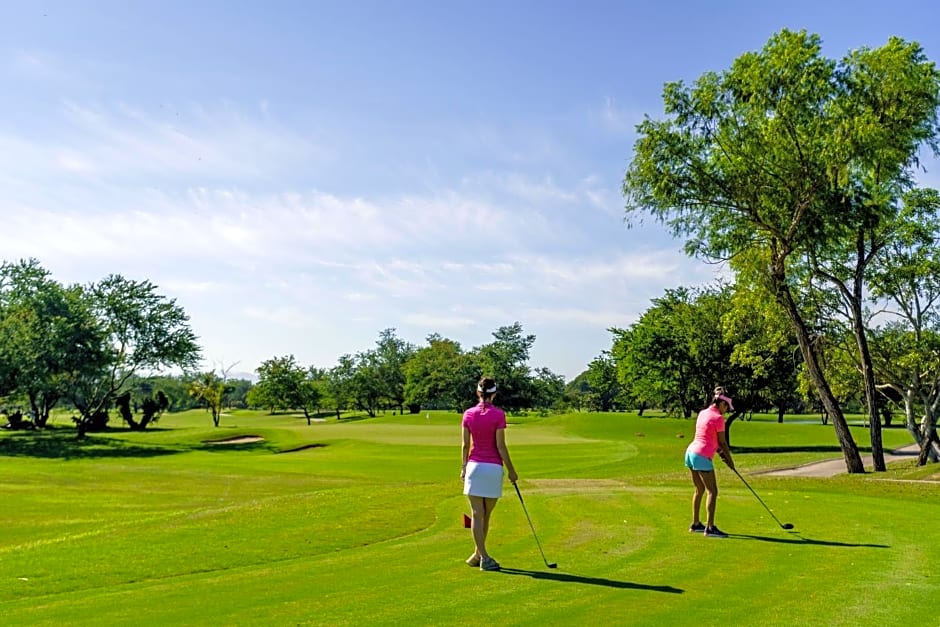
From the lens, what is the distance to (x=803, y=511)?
15914 millimetres

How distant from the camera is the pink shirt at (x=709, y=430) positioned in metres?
12.6

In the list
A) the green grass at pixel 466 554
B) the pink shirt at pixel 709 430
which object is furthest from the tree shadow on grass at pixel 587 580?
the pink shirt at pixel 709 430

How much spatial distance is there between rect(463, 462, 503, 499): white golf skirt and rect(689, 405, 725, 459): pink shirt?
13.8 feet

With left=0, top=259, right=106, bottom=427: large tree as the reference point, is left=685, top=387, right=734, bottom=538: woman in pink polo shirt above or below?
below

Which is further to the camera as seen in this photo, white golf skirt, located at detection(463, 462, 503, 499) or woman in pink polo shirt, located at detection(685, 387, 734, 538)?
woman in pink polo shirt, located at detection(685, 387, 734, 538)

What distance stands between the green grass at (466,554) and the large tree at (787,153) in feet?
29.7

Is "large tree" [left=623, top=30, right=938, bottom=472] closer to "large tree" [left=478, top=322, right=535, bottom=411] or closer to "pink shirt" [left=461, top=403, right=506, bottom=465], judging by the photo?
"pink shirt" [left=461, top=403, right=506, bottom=465]

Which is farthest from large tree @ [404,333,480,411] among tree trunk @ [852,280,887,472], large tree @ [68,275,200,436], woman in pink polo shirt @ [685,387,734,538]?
woman in pink polo shirt @ [685,387,734,538]

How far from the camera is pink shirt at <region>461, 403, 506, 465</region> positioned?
9.82m

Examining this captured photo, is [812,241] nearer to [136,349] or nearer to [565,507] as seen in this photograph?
[565,507]

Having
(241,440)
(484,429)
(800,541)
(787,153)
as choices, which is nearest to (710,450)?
(800,541)

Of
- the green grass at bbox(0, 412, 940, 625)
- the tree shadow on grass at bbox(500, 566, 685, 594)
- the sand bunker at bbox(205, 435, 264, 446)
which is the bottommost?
the sand bunker at bbox(205, 435, 264, 446)

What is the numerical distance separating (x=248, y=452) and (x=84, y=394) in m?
28.9

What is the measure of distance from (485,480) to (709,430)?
460 centimetres
